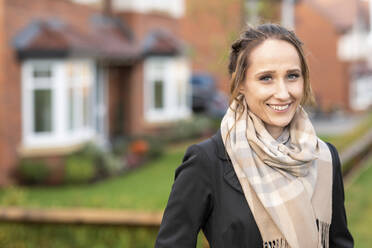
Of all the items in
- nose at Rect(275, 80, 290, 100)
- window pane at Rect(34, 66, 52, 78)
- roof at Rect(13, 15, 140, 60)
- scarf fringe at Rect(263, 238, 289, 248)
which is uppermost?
roof at Rect(13, 15, 140, 60)

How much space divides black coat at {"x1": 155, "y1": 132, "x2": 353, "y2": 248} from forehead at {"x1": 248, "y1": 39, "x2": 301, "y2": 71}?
409mm

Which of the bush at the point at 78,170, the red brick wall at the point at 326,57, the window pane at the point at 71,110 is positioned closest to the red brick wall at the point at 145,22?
the window pane at the point at 71,110

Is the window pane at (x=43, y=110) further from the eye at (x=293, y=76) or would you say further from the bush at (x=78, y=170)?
the eye at (x=293, y=76)

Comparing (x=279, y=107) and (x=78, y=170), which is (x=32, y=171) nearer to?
(x=78, y=170)

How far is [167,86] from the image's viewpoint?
23.3 metres

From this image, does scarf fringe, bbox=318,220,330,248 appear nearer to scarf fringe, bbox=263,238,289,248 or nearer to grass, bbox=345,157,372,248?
scarf fringe, bbox=263,238,289,248

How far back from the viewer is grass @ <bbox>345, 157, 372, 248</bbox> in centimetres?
684

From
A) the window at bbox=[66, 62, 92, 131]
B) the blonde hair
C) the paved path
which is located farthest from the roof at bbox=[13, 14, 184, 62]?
the blonde hair

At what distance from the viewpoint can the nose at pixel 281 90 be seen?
262 cm

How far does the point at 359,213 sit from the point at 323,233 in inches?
218

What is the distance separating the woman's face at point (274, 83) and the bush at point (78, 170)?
12937 mm

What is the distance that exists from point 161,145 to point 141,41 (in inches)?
153

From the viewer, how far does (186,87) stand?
24.4 m

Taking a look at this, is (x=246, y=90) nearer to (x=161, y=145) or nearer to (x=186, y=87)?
(x=161, y=145)
